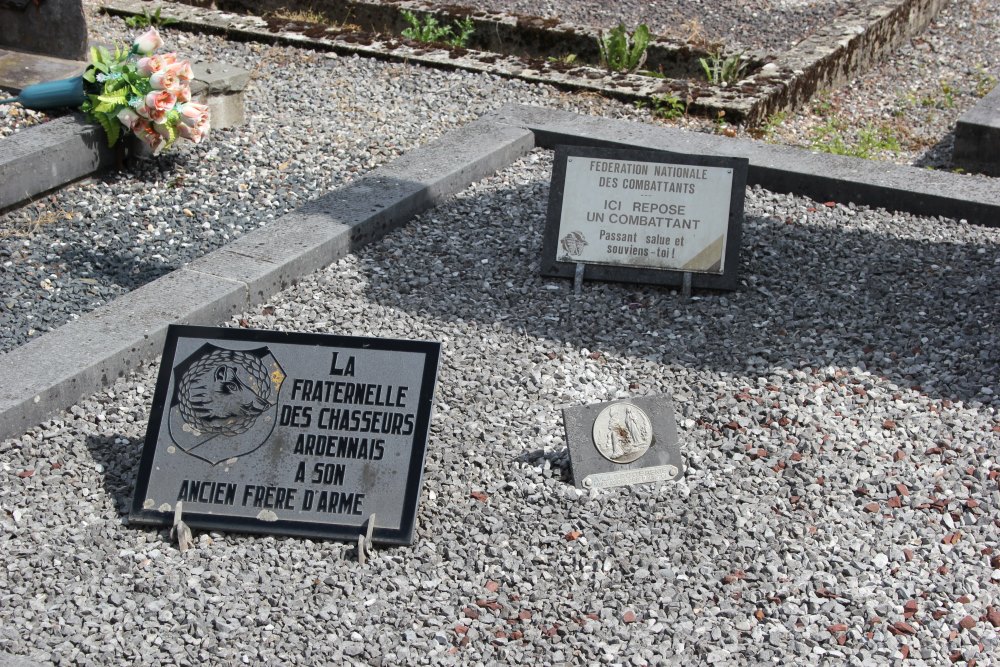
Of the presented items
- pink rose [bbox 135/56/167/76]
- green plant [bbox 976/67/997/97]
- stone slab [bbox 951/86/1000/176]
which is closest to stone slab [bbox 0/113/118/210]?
pink rose [bbox 135/56/167/76]

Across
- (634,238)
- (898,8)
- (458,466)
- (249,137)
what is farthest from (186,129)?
(898,8)

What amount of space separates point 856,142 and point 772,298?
240 cm

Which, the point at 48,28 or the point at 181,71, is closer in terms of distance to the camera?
the point at 181,71

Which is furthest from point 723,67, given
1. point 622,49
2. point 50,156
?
point 50,156

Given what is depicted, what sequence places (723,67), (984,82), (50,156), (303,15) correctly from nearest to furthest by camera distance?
(50,156)
(723,67)
(984,82)
(303,15)

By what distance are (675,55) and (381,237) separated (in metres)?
3.34

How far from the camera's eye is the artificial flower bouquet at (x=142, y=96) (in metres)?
5.05

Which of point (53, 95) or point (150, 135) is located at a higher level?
point (53, 95)

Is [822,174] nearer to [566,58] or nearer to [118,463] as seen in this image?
[566,58]

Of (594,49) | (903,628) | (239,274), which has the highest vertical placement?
(594,49)

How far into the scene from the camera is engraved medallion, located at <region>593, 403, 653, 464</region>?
10.5ft

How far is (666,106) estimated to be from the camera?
19.9ft

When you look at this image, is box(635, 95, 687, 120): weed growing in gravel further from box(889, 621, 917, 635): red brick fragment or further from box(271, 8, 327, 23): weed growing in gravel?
box(889, 621, 917, 635): red brick fragment

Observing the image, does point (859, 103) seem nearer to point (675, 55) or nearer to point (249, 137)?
point (675, 55)
